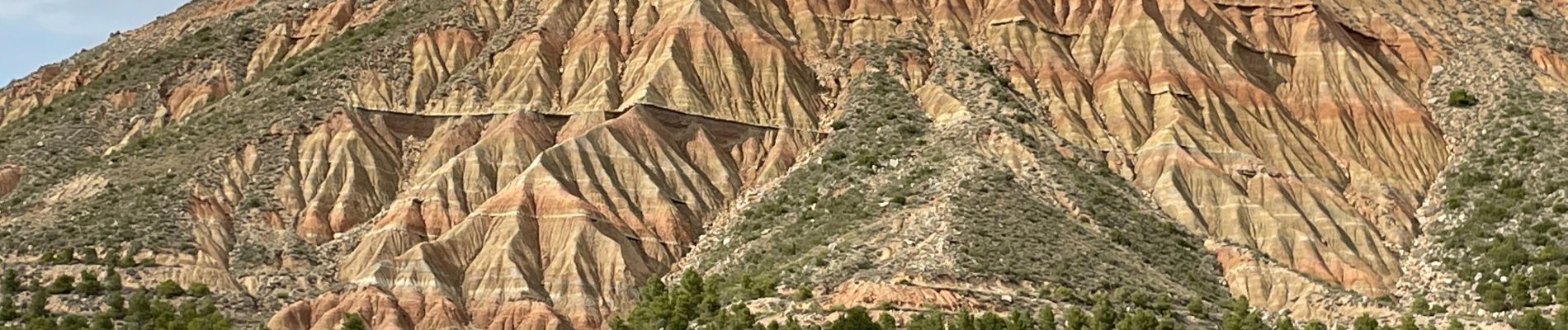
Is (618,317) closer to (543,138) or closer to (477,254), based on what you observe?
(477,254)

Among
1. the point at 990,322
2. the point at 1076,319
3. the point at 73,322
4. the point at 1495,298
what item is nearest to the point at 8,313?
the point at 73,322

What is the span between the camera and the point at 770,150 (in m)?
117

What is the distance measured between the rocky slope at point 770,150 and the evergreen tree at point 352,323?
3.83ft

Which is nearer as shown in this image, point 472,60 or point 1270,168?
point 1270,168

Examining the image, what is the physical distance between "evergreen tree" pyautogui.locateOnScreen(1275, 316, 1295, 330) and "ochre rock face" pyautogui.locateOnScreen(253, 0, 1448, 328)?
371 centimetres

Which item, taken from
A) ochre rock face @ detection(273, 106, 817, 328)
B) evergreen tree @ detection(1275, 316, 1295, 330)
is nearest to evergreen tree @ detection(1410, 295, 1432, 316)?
evergreen tree @ detection(1275, 316, 1295, 330)

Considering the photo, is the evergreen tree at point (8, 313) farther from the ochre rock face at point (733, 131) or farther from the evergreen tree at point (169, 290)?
the ochre rock face at point (733, 131)

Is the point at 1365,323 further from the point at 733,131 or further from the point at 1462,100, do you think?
the point at 733,131

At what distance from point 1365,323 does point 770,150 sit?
33.0 meters

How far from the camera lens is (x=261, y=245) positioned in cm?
10619

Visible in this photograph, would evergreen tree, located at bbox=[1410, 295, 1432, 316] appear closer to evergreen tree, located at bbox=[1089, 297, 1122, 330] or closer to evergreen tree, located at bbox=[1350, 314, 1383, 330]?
evergreen tree, located at bbox=[1350, 314, 1383, 330]

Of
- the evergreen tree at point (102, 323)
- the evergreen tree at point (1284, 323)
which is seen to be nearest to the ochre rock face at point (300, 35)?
the evergreen tree at point (102, 323)

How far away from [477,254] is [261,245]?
29.9 feet

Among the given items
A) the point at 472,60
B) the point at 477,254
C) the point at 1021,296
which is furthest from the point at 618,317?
the point at 472,60
